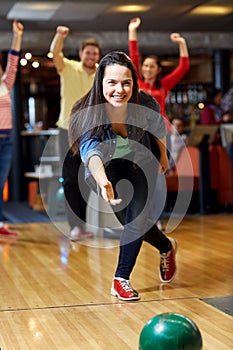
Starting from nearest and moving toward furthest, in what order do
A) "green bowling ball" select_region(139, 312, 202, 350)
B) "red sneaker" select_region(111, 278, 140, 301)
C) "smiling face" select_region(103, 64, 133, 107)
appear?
"green bowling ball" select_region(139, 312, 202, 350), "smiling face" select_region(103, 64, 133, 107), "red sneaker" select_region(111, 278, 140, 301)

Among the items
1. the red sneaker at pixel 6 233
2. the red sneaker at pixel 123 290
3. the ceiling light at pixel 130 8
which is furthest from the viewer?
the ceiling light at pixel 130 8

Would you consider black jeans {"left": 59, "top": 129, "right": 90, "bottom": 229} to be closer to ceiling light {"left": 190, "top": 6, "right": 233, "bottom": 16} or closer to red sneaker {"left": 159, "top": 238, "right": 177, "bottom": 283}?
red sneaker {"left": 159, "top": 238, "right": 177, "bottom": 283}

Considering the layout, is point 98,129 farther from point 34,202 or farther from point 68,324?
point 34,202

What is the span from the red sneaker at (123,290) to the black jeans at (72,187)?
1.48 meters

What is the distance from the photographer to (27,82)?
1304cm

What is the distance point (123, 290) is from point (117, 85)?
38.0 inches

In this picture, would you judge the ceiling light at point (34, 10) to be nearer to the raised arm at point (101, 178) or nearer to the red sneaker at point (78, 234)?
the red sneaker at point (78, 234)

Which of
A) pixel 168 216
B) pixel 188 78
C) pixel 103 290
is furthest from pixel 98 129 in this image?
pixel 188 78

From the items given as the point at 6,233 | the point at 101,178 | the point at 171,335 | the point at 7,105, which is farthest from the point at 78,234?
the point at 171,335

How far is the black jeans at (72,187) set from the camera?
513 centimetres

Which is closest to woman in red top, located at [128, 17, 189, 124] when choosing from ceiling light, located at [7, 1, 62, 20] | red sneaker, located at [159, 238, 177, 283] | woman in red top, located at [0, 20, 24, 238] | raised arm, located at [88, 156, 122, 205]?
woman in red top, located at [0, 20, 24, 238]

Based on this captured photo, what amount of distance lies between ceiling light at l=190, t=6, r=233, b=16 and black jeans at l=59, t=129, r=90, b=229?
14.7ft

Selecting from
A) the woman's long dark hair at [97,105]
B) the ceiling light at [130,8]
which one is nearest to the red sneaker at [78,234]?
the woman's long dark hair at [97,105]

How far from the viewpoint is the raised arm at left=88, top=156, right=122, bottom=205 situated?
→ 293 centimetres
